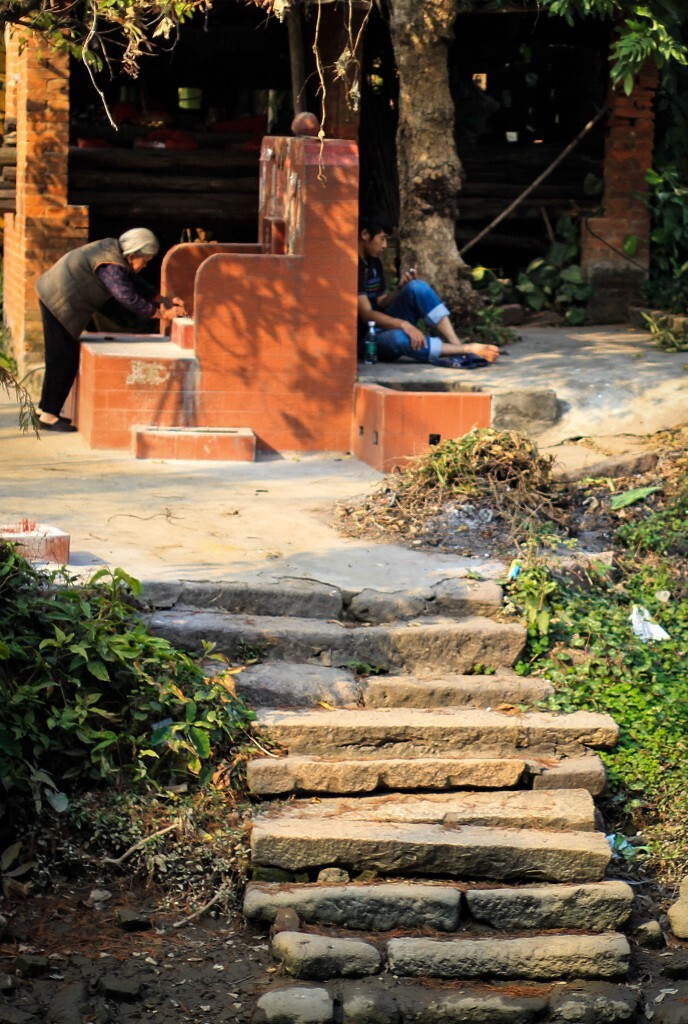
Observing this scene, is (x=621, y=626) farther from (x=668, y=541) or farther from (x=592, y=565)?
(x=668, y=541)

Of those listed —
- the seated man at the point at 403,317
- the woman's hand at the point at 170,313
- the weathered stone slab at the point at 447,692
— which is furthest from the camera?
the seated man at the point at 403,317

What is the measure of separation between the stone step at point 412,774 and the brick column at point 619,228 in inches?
340

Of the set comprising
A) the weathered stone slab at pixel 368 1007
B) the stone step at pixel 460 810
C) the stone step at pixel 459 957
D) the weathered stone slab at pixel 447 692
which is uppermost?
the weathered stone slab at pixel 447 692

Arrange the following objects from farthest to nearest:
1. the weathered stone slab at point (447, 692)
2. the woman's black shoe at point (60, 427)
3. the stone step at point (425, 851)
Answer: the woman's black shoe at point (60, 427), the weathered stone slab at point (447, 692), the stone step at point (425, 851)

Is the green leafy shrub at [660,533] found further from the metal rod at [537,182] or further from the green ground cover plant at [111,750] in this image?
the metal rod at [537,182]

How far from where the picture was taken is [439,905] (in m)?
→ 5.11

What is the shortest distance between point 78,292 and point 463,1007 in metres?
6.50

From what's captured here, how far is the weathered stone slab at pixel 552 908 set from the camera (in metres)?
5.16

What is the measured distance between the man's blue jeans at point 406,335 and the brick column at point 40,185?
2.79m

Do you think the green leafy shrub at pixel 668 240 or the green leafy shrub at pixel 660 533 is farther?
the green leafy shrub at pixel 668 240

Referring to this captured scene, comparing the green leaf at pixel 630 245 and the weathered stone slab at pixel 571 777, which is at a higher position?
the green leaf at pixel 630 245

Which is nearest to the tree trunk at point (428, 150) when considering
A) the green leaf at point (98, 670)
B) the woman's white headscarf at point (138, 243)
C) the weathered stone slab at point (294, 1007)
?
the woman's white headscarf at point (138, 243)

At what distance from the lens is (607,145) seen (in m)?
13.6

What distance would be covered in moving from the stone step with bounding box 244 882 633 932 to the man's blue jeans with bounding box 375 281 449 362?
610 centimetres
